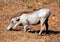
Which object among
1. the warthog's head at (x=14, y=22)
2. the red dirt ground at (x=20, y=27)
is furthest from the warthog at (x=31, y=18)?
the red dirt ground at (x=20, y=27)

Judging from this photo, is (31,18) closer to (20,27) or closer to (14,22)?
(14,22)

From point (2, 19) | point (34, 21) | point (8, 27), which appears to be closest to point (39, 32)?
point (34, 21)

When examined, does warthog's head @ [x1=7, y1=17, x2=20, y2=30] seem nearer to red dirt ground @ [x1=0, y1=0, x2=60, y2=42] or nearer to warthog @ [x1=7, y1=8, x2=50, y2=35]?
warthog @ [x1=7, y1=8, x2=50, y2=35]

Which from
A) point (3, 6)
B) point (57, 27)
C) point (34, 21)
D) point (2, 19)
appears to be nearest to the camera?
point (34, 21)

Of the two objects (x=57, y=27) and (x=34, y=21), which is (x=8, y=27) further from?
(x=57, y=27)

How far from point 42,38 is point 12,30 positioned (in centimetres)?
167

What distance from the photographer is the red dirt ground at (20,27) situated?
10.5 metres

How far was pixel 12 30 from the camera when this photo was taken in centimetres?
1173

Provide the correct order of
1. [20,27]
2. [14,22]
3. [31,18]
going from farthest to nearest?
[20,27] < [14,22] < [31,18]

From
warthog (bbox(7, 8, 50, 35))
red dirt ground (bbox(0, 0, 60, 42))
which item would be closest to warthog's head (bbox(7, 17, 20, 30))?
warthog (bbox(7, 8, 50, 35))

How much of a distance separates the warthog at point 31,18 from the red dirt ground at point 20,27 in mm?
379

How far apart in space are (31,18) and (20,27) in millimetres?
1225

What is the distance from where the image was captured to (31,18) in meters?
11.5

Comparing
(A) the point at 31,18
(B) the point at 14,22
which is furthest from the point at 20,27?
(A) the point at 31,18
